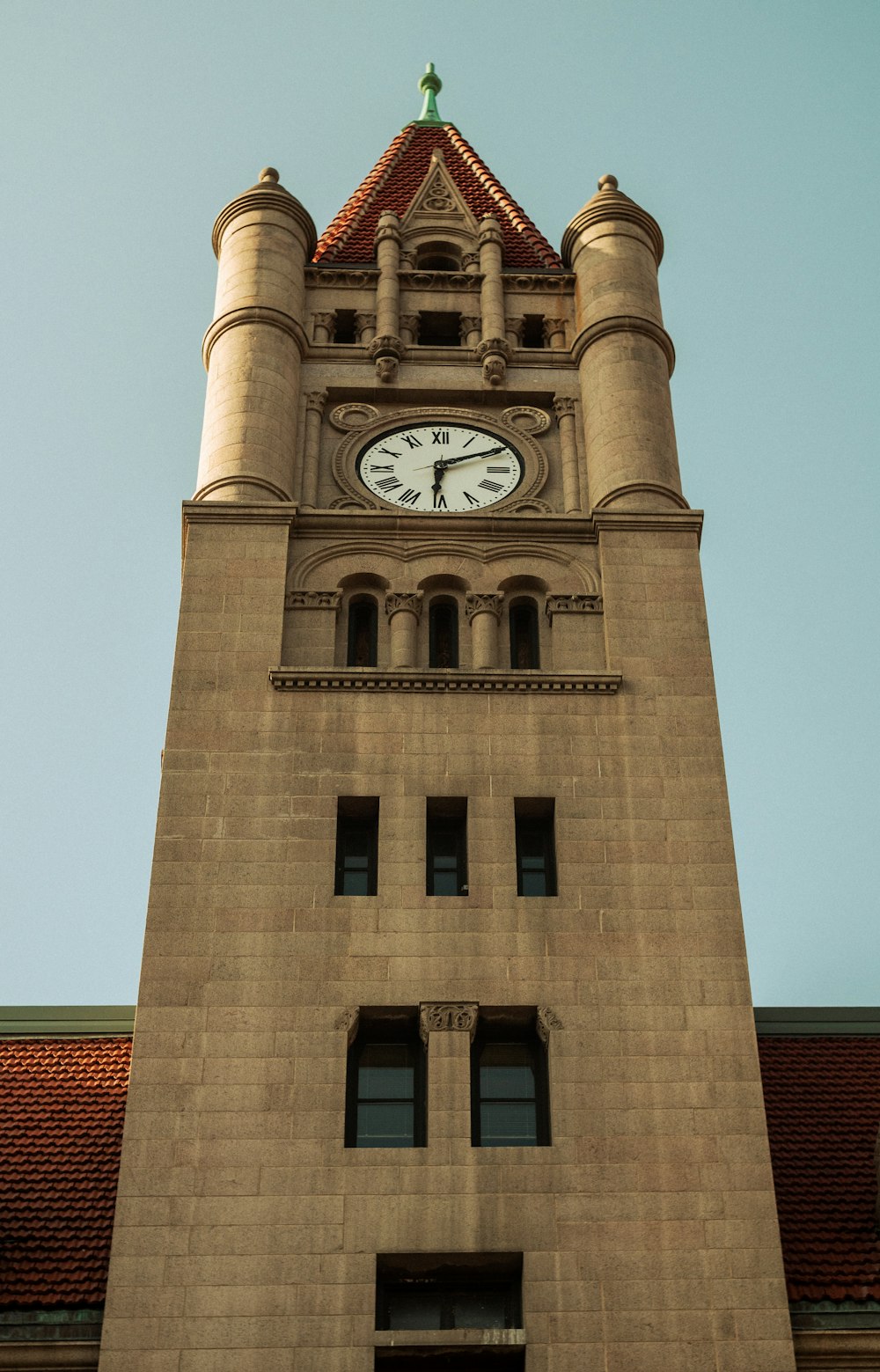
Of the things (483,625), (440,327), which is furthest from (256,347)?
(483,625)

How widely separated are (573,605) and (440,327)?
9.34 metres

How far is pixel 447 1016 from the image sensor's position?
27.9 m

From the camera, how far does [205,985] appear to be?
2817 cm

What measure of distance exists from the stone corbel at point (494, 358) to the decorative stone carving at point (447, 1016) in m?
14.7

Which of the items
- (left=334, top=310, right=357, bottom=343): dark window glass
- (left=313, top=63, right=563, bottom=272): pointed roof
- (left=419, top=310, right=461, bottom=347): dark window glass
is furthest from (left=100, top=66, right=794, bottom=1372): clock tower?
(left=313, top=63, right=563, bottom=272): pointed roof

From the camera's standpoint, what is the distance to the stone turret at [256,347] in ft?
117

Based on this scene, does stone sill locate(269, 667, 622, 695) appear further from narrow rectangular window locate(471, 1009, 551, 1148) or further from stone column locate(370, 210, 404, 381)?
stone column locate(370, 210, 404, 381)

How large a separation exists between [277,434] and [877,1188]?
16720 millimetres

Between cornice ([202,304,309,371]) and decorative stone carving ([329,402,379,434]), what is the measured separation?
5.51 feet

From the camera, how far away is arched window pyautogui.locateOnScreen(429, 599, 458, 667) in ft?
111

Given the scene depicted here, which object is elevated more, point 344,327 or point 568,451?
point 344,327

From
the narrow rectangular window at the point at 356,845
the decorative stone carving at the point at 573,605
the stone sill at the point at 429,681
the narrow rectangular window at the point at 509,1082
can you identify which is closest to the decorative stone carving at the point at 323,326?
the decorative stone carving at the point at 573,605

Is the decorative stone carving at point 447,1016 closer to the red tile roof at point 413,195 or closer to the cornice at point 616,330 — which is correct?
the cornice at point 616,330

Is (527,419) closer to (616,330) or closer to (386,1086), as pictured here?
(616,330)
